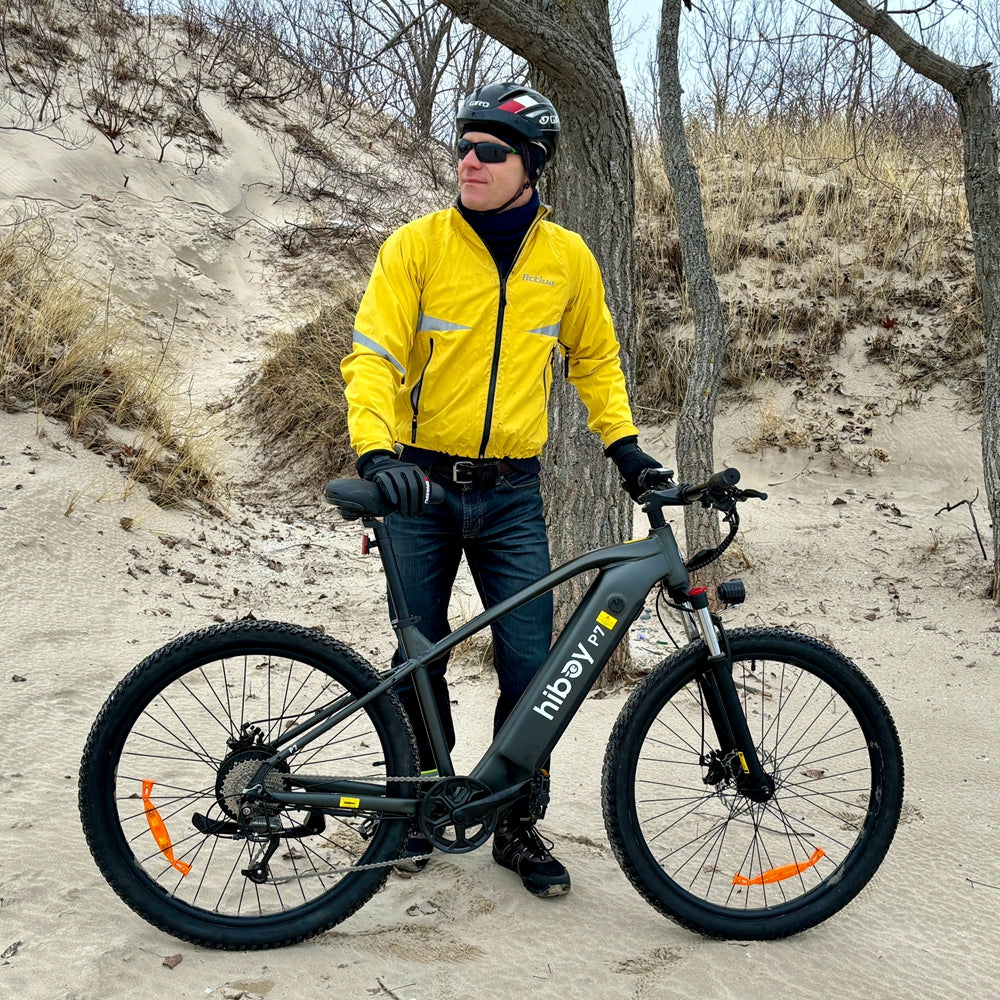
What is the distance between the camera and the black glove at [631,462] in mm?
2607

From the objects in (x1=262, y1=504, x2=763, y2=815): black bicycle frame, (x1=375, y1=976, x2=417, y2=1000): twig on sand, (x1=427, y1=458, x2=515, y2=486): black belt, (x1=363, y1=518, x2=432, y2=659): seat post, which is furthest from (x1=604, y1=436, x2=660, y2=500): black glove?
(x1=375, y1=976, x2=417, y2=1000): twig on sand

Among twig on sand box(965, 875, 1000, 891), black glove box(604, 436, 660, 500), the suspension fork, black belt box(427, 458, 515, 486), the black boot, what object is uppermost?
black glove box(604, 436, 660, 500)

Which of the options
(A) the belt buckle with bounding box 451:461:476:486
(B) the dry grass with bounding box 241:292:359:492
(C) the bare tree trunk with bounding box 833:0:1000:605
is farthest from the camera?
(B) the dry grass with bounding box 241:292:359:492

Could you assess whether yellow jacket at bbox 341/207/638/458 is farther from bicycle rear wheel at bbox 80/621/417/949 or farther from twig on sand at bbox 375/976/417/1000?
twig on sand at bbox 375/976/417/1000

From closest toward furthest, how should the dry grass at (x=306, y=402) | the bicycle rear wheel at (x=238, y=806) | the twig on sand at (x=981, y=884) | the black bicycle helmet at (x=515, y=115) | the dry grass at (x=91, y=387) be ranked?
1. the bicycle rear wheel at (x=238, y=806)
2. the black bicycle helmet at (x=515, y=115)
3. the twig on sand at (x=981, y=884)
4. the dry grass at (x=91, y=387)
5. the dry grass at (x=306, y=402)

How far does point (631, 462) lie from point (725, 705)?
2.26 feet

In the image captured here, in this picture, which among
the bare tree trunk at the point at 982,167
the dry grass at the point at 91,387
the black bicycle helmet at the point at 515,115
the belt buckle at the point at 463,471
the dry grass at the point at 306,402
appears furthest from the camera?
the dry grass at the point at 306,402

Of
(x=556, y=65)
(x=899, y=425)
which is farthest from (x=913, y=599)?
(x=556, y=65)

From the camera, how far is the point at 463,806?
2.38m

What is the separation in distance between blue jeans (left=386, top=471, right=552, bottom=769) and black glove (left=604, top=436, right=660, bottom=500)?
0.25 meters

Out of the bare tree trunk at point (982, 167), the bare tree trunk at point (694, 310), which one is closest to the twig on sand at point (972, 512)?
the bare tree trunk at point (982, 167)

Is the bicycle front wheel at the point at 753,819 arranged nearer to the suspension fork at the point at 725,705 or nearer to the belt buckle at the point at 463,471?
the suspension fork at the point at 725,705

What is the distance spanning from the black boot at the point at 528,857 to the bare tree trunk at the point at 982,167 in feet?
12.6

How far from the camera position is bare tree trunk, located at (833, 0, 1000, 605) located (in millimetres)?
5145
